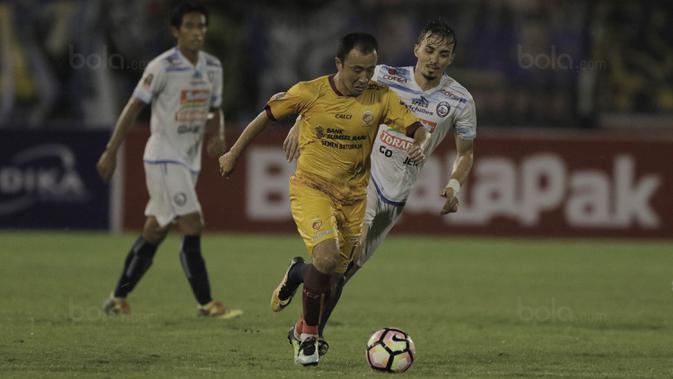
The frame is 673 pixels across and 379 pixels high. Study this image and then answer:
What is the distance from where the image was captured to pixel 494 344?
866 cm

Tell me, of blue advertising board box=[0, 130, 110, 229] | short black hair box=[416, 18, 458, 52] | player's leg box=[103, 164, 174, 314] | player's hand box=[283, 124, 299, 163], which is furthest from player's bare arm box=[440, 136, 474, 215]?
blue advertising board box=[0, 130, 110, 229]

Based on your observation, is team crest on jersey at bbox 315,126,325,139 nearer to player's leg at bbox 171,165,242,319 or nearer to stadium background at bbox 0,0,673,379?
stadium background at bbox 0,0,673,379

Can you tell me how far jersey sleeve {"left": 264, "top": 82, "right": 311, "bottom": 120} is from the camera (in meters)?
7.46

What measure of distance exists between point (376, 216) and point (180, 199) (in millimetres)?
2039

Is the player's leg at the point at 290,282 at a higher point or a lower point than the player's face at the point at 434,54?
lower

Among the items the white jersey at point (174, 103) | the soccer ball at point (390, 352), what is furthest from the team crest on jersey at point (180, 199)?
the soccer ball at point (390, 352)

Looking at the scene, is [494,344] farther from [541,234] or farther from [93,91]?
[93,91]

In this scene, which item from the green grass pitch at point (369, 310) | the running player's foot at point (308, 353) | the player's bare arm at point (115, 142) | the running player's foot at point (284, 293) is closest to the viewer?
the running player's foot at point (308, 353)

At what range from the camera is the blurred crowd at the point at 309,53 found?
20.6 meters

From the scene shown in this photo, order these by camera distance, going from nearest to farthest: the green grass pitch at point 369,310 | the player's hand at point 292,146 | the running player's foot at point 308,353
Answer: the running player's foot at point 308,353, the green grass pitch at point 369,310, the player's hand at point 292,146

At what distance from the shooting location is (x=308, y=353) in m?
7.33

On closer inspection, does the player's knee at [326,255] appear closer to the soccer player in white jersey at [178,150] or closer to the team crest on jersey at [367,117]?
the team crest on jersey at [367,117]

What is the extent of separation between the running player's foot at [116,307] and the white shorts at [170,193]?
26.0 inches

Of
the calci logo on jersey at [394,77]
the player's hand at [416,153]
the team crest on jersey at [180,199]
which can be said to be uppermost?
the calci logo on jersey at [394,77]
